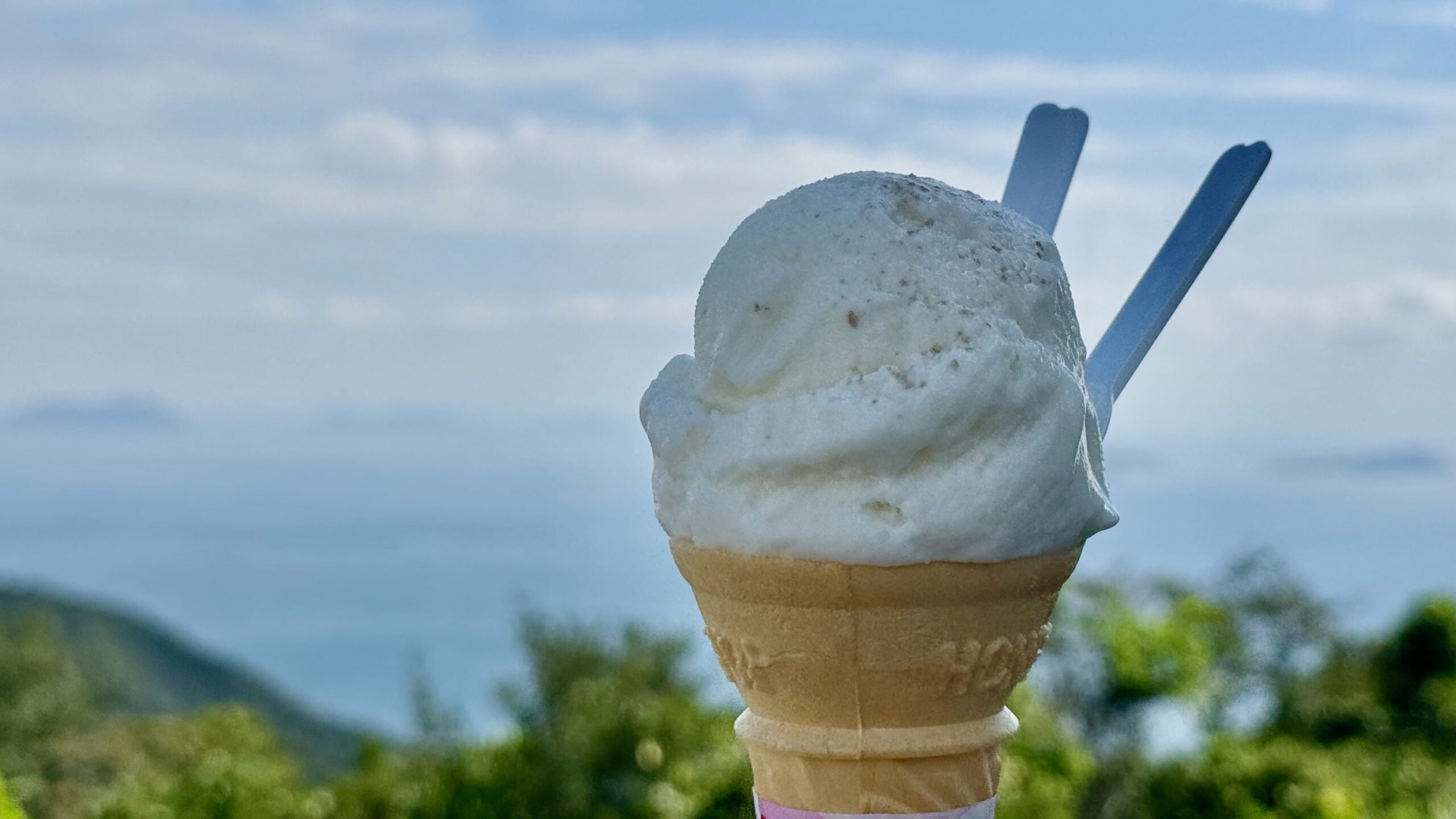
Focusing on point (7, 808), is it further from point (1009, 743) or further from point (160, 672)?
point (160, 672)

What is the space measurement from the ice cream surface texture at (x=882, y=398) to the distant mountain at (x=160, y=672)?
10.6m

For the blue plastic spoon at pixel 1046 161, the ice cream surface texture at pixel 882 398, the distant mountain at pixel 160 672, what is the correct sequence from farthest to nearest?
the distant mountain at pixel 160 672 → the blue plastic spoon at pixel 1046 161 → the ice cream surface texture at pixel 882 398

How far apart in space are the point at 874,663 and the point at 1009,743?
2.80m

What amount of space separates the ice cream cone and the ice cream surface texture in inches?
1.5

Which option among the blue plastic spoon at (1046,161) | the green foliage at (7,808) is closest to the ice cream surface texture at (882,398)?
the blue plastic spoon at (1046,161)

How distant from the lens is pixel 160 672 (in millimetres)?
12664

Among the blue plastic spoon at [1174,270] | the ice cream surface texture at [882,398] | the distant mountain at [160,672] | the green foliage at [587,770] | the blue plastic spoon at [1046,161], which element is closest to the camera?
the ice cream surface texture at [882,398]

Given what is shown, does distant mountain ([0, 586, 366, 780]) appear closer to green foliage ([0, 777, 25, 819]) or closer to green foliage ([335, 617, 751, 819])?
green foliage ([335, 617, 751, 819])

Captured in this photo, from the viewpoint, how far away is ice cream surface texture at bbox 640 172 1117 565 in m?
1.58

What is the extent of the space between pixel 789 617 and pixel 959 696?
0.76 ft

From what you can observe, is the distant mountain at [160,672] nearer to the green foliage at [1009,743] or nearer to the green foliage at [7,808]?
the green foliage at [1009,743]

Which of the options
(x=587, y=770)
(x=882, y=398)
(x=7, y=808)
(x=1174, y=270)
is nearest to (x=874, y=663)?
(x=882, y=398)

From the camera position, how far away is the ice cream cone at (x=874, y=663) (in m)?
1.62

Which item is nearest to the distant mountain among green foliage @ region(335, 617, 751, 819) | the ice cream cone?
green foliage @ region(335, 617, 751, 819)
